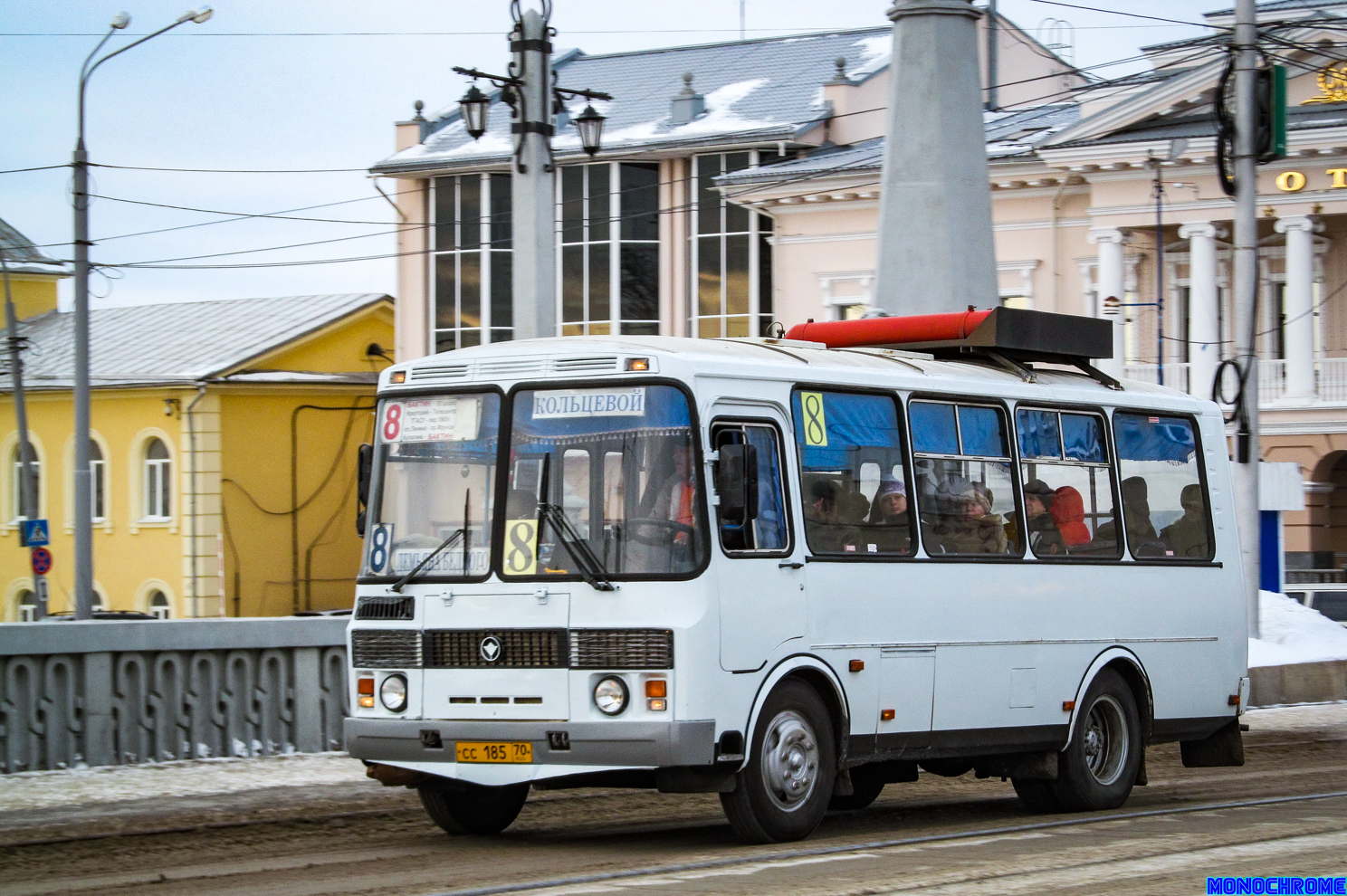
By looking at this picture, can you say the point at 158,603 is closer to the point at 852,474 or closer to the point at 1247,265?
the point at 1247,265

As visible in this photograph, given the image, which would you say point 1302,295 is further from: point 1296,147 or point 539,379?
point 539,379

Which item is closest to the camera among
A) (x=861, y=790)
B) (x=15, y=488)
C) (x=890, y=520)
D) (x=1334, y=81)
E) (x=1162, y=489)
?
(x=890, y=520)

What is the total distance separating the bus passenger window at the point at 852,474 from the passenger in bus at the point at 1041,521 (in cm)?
136

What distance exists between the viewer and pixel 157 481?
1866 inches

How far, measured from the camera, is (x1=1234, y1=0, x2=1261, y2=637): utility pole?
21.2 meters

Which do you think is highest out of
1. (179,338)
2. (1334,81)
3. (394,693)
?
(1334,81)

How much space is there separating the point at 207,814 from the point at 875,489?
180 inches

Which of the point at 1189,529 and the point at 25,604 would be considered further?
the point at 25,604

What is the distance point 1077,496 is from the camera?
1315 cm

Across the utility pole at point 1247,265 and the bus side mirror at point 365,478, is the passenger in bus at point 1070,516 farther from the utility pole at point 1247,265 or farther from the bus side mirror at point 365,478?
the utility pole at point 1247,265

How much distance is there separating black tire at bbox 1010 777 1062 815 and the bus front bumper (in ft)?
12.4

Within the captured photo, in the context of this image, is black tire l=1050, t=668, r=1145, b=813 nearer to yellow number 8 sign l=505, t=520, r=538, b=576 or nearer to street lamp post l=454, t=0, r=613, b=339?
yellow number 8 sign l=505, t=520, r=538, b=576

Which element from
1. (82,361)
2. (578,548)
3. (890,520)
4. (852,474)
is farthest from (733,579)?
(82,361)

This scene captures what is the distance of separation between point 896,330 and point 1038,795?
129 inches
